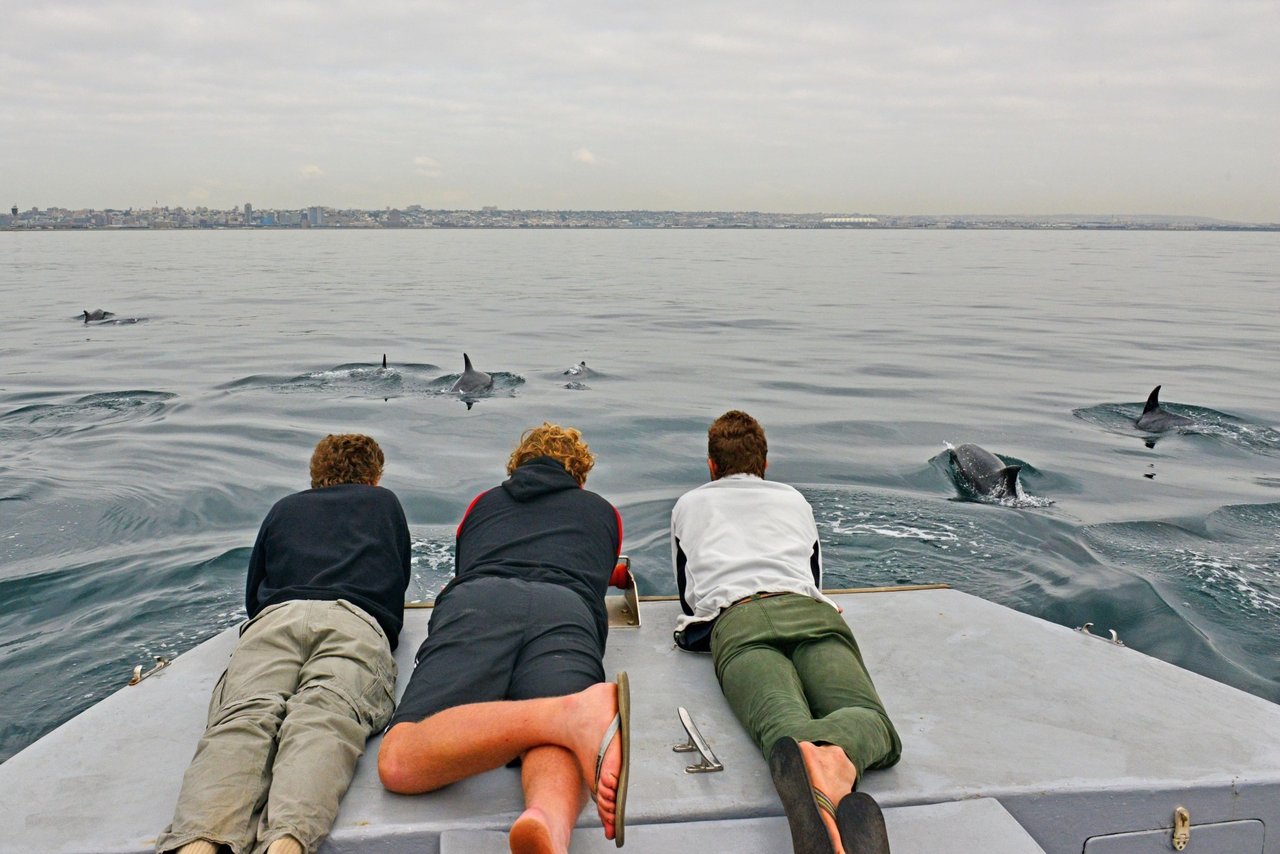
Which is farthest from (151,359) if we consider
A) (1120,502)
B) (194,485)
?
(1120,502)

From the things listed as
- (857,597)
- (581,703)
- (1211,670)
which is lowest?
(1211,670)

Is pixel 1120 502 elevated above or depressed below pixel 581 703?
below

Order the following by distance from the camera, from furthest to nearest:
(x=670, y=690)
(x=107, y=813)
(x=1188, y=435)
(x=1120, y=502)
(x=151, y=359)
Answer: (x=151, y=359)
(x=1188, y=435)
(x=1120, y=502)
(x=670, y=690)
(x=107, y=813)

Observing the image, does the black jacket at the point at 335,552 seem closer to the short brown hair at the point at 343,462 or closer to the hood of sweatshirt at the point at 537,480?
the short brown hair at the point at 343,462

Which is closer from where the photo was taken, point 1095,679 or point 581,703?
point 581,703

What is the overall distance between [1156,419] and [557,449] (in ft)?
44.5

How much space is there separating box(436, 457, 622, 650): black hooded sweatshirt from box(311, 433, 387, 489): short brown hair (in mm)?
690

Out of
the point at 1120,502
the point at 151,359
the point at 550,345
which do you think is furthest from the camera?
the point at 550,345

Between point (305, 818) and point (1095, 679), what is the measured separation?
4.03 m

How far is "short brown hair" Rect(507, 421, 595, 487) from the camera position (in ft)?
17.9

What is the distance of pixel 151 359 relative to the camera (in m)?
22.8

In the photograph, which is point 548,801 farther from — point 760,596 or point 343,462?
point 343,462

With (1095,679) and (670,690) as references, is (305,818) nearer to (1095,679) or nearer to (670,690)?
(670,690)

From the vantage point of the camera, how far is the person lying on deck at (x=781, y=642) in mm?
3686
